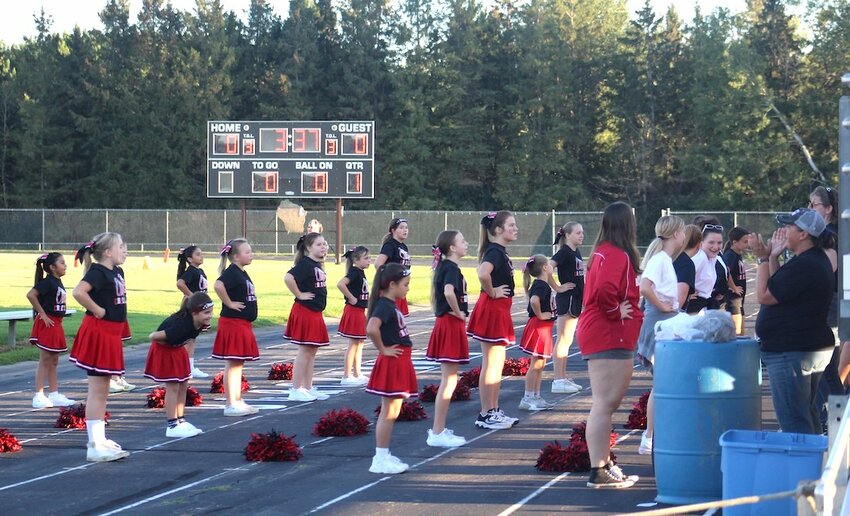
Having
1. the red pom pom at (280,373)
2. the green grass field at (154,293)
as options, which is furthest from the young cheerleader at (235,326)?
the green grass field at (154,293)

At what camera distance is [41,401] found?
42.1 ft

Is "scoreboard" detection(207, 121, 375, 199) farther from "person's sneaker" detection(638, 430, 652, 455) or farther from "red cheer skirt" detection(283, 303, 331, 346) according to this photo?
"person's sneaker" detection(638, 430, 652, 455)

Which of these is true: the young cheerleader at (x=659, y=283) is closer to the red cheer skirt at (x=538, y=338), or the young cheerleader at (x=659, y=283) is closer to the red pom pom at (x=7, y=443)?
the red cheer skirt at (x=538, y=338)

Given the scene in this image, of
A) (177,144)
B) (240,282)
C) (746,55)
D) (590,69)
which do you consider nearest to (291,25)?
(177,144)

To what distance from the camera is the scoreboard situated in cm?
4162

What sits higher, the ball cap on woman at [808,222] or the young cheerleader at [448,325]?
the ball cap on woman at [808,222]

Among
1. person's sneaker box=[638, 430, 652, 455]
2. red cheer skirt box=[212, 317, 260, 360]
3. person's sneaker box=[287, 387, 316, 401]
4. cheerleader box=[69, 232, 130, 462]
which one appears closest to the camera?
person's sneaker box=[638, 430, 652, 455]

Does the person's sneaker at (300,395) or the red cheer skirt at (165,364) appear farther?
the person's sneaker at (300,395)

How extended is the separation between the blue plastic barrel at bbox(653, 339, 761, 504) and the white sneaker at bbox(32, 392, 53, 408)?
7.57 metres

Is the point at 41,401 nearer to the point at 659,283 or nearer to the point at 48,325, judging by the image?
the point at 48,325

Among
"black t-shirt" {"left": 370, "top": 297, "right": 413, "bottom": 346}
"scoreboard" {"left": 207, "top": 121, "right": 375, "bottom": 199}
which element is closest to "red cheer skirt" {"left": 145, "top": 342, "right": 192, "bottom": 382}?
"black t-shirt" {"left": 370, "top": 297, "right": 413, "bottom": 346}

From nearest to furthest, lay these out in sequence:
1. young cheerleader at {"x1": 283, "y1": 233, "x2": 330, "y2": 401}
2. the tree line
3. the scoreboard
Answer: young cheerleader at {"x1": 283, "y1": 233, "x2": 330, "y2": 401} → the scoreboard → the tree line

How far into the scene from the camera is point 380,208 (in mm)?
67250

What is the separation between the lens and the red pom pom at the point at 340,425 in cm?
1072
